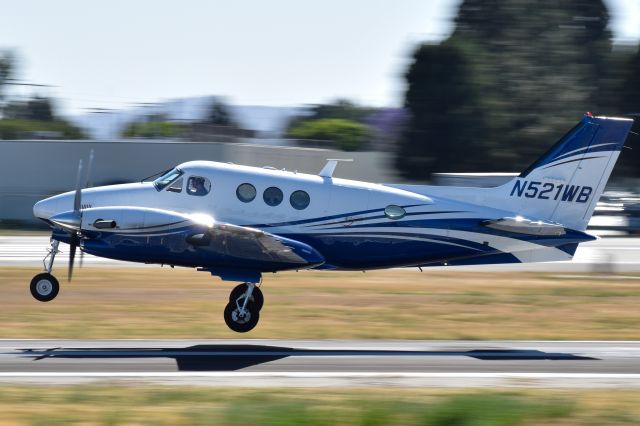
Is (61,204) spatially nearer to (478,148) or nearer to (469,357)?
(469,357)

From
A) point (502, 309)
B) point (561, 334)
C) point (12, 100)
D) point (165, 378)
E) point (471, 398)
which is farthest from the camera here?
point (12, 100)

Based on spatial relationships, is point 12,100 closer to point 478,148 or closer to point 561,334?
point 478,148

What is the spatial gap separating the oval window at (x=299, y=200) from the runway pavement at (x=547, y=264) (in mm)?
15981

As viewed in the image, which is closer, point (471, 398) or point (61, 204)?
point (471, 398)

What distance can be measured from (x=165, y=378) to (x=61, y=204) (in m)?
5.36

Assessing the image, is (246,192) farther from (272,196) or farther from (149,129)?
(149,129)

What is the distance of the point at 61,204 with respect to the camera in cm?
1903

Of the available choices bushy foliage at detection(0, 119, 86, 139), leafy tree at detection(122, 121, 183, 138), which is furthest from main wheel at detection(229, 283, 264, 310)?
leafy tree at detection(122, 121, 183, 138)

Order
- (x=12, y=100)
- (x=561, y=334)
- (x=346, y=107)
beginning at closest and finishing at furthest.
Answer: (x=561, y=334) → (x=12, y=100) → (x=346, y=107)

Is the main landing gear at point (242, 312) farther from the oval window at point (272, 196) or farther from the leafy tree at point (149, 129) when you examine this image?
the leafy tree at point (149, 129)

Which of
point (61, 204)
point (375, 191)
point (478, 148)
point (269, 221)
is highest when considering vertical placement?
point (478, 148)

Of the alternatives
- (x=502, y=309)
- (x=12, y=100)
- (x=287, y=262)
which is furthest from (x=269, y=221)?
→ (x=12, y=100)

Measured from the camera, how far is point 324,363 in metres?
16.8

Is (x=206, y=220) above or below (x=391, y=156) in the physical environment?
below
